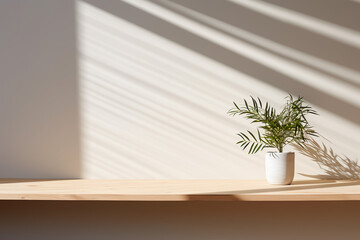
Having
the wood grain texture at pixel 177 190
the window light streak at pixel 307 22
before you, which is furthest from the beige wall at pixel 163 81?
the wood grain texture at pixel 177 190

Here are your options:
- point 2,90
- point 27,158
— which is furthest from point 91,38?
point 27,158

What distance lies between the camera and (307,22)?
1912 millimetres

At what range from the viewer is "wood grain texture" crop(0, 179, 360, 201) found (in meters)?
1.50

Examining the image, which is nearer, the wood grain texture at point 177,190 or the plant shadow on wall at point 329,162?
the wood grain texture at point 177,190

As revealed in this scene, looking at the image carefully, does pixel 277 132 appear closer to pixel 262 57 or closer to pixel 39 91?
pixel 262 57

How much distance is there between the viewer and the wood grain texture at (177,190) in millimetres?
1505

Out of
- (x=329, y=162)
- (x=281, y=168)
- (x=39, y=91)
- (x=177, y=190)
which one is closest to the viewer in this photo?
(x=177, y=190)

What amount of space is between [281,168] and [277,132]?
16 centimetres

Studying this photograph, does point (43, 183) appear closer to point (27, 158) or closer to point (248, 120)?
point (27, 158)

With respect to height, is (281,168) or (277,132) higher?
(277,132)

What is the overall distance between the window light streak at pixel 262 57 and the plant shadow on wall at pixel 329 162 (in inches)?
9.7

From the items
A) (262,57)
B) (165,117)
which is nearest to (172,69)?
(165,117)

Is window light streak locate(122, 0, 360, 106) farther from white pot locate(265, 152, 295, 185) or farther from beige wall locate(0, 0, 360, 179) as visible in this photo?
white pot locate(265, 152, 295, 185)

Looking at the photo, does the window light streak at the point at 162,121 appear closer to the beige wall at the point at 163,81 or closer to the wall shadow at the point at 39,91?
the beige wall at the point at 163,81
